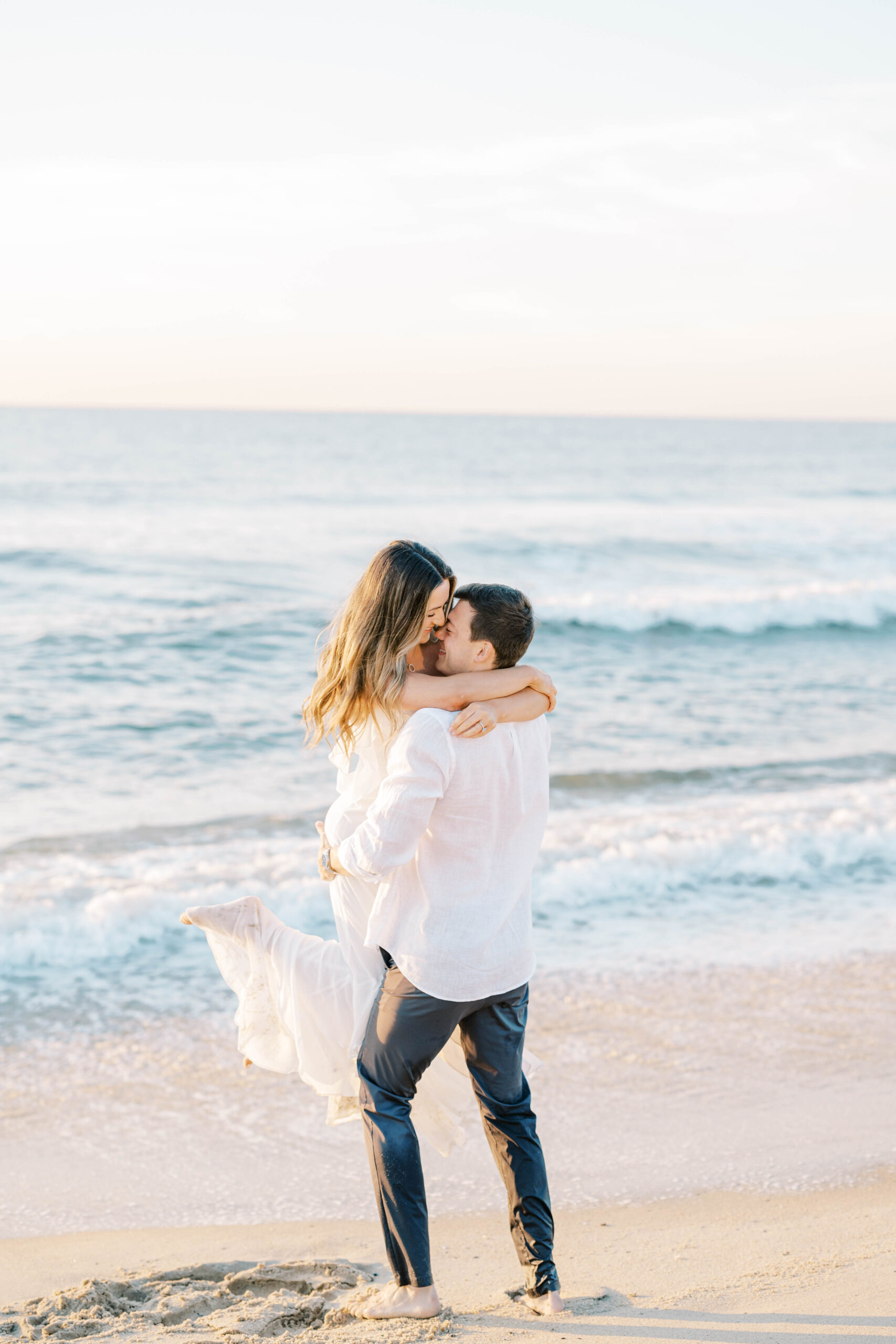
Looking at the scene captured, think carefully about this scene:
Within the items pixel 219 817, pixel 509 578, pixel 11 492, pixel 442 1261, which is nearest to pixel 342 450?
pixel 11 492

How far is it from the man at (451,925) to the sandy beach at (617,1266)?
0.59 ft

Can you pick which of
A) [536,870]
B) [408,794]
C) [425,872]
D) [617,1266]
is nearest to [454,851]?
[425,872]

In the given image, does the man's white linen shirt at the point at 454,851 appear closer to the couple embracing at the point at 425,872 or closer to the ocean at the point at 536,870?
the couple embracing at the point at 425,872

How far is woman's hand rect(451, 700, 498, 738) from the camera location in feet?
7.59

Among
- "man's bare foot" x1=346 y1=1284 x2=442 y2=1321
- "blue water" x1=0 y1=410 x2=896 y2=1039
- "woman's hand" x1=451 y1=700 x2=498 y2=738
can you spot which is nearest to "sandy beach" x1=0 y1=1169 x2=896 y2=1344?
"man's bare foot" x1=346 y1=1284 x2=442 y2=1321

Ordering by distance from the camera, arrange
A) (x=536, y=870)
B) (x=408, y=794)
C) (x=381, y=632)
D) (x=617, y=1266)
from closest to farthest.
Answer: (x=408, y=794) → (x=381, y=632) → (x=617, y=1266) → (x=536, y=870)

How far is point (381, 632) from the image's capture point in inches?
95.6

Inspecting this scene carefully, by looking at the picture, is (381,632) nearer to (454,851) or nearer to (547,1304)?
(454,851)

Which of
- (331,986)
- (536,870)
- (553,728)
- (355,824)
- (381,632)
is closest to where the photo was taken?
(381,632)

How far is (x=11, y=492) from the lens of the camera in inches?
1167

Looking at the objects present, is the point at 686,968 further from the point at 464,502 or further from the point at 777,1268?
the point at 464,502

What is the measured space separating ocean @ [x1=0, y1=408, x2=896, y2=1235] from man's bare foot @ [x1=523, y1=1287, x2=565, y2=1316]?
0.78 m

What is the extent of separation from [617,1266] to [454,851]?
54.1 inches

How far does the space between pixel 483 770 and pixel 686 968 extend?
3.20 meters
